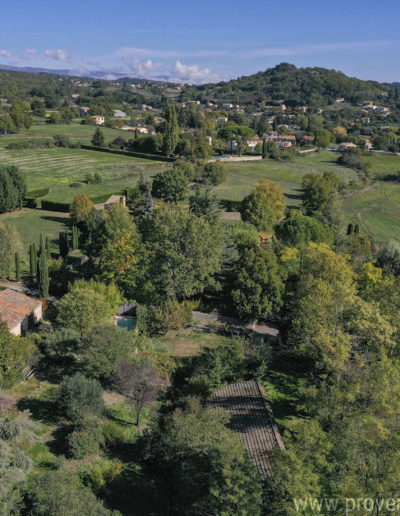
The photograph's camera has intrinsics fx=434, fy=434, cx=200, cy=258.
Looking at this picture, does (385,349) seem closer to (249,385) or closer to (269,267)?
(249,385)

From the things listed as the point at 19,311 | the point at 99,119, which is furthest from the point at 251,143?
the point at 19,311

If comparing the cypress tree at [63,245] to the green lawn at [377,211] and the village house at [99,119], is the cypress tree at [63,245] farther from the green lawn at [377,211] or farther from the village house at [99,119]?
the village house at [99,119]

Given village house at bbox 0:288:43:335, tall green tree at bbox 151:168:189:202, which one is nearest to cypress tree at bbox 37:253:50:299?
village house at bbox 0:288:43:335

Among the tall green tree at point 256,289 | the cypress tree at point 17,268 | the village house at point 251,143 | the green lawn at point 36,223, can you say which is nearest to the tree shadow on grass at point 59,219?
the green lawn at point 36,223

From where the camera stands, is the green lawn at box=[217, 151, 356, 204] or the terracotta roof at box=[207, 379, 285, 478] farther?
the green lawn at box=[217, 151, 356, 204]

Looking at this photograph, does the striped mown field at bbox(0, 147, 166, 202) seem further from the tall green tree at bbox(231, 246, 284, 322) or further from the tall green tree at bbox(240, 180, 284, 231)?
the tall green tree at bbox(231, 246, 284, 322)
